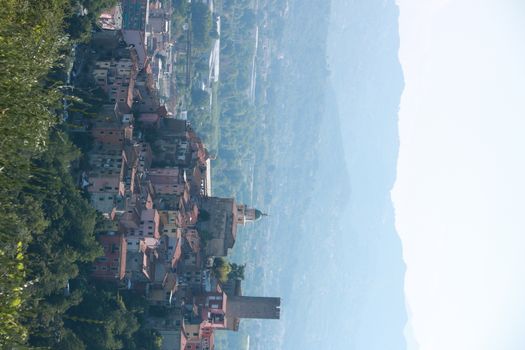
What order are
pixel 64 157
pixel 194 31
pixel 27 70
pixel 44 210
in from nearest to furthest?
pixel 27 70 < pixel 44 210 < pixel 64 157 < pixel 194 31

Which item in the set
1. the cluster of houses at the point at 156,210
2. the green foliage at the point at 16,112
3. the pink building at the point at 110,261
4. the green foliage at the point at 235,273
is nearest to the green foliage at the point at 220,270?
the cluster of houses at the point at 156,210

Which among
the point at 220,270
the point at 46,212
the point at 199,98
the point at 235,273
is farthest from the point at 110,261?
the point at 199,98

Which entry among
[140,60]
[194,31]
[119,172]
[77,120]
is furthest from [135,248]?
[194,31]

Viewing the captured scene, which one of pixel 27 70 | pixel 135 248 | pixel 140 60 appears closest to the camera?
pixel 27 70

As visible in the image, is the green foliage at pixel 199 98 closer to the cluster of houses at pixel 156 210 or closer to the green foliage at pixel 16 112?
the cluster of houses at pixel 156 210

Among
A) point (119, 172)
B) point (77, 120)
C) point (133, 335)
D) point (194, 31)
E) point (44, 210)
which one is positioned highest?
point (194, 31)

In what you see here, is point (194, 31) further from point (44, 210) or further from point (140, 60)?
point (44, 210)

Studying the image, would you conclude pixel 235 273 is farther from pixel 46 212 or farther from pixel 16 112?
pixel 16 112
